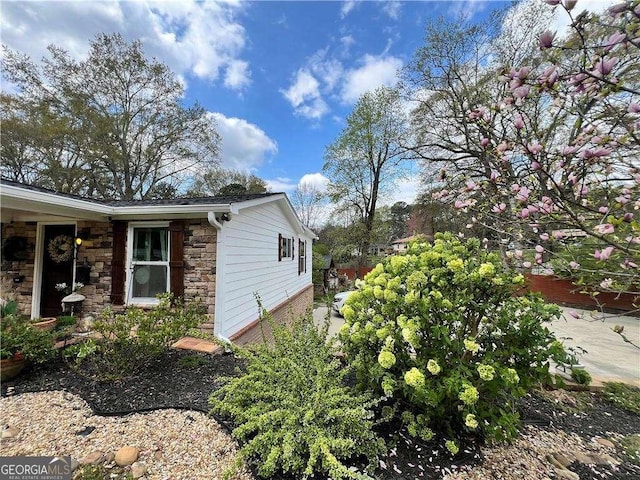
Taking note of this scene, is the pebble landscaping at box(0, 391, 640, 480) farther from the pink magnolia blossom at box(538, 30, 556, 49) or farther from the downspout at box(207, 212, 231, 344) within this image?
the pink magnolia blossom at box(538, 30, 556, 49)

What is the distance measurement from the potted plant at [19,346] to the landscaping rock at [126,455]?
2100 mm

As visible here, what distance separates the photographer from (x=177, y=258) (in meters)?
4.67

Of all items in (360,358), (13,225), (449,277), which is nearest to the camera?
(449,277)

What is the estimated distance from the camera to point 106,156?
14047 mm

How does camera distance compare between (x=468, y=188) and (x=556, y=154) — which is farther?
(x=468, y=188)

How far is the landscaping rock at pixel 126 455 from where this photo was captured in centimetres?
194

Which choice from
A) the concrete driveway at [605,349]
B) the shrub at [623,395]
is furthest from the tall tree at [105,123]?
the shrub at [623,395]

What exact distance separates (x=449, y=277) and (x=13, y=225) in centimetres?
765

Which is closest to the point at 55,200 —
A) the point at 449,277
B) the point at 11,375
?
the point at 11,375

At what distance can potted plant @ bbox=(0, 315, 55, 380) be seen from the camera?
119 inches

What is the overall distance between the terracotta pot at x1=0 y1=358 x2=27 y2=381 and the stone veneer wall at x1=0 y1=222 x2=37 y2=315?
2.90m

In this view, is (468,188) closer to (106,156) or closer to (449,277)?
(449,277)

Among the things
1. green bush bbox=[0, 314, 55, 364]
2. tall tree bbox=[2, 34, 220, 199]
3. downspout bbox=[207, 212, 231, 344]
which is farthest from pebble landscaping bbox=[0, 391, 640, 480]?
tall tree bbox=[2, 34, 220, 199]

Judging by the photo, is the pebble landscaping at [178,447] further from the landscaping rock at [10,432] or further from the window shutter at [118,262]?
the window shutter at [118,262]
